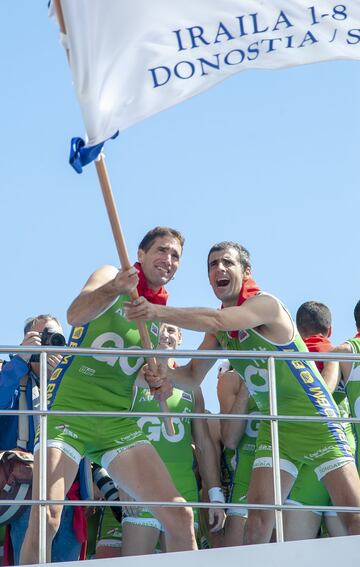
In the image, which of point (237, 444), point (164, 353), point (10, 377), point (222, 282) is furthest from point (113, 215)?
point (237, 444)

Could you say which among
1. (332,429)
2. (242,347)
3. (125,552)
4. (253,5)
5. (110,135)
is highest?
(253,5)

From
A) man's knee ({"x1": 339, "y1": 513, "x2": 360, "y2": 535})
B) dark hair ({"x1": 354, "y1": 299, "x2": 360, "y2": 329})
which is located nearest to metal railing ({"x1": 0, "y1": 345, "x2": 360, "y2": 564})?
man's knee ({"x1": 339, "y1": 513, "x2": 360, "y2": 535})

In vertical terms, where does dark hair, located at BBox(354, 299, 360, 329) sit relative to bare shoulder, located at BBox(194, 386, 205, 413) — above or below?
above

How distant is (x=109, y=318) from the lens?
317 inches

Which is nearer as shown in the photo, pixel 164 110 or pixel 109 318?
pixel 164 110

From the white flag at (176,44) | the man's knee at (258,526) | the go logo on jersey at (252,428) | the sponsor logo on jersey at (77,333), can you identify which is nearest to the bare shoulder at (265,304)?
the go logo on jersey at (252,428)

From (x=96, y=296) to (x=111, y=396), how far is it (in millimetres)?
581

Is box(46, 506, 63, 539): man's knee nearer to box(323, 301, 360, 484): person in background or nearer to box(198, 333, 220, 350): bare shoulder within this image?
box(198, 333, 220, 350): bare shoulder

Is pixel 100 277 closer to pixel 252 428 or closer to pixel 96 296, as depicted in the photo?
pixel 96 296

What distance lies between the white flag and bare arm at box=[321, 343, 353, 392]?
187 centimetres

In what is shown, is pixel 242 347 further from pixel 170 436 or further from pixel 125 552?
pixel 125 552

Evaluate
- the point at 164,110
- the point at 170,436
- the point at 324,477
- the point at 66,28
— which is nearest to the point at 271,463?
the point at 324,477

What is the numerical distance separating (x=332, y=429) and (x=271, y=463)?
0.40m

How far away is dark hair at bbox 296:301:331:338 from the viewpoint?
8758 millimetres
